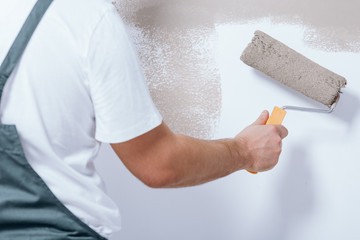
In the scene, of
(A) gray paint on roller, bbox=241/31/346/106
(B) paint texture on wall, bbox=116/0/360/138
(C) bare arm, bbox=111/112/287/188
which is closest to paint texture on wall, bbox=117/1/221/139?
(B) paint texture on wall, bbox=116/0/360/138

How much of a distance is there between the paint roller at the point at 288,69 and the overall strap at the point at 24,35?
550 millimetres

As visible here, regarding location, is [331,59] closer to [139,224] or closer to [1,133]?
[139,224]

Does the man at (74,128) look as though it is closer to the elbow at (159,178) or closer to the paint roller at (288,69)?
the elbow at (159,178)

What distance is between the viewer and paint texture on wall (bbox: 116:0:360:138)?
3.46 feet

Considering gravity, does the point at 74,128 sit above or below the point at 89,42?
below

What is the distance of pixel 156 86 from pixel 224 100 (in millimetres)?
183

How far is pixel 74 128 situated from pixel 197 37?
539 mm

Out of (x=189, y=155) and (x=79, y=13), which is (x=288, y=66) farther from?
→ (x=79, y=13)

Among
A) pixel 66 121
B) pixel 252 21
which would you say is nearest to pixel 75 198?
pixel 66 121

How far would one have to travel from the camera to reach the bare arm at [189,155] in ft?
2.32

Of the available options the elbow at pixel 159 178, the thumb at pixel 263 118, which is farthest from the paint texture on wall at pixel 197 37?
the elbow at pixel 159 178

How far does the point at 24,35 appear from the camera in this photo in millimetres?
614

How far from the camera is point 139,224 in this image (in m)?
1.22

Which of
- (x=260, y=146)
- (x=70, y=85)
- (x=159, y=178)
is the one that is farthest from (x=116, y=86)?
(x=260, y=146)
